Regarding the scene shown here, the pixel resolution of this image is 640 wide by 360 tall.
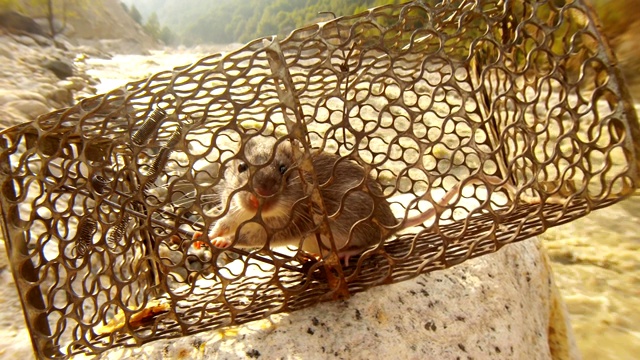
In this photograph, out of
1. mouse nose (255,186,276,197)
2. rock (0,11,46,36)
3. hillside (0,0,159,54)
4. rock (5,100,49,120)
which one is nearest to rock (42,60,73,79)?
rock (0,11,46,36)

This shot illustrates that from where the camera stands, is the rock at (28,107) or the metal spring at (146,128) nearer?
the metal spring at (146,128)

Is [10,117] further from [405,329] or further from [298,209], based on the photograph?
[405,329]

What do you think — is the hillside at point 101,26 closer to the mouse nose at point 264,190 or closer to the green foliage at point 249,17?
the green foliage at point 249,17

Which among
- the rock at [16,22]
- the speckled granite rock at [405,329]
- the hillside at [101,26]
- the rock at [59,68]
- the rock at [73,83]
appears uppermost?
the hillside at [101,26]

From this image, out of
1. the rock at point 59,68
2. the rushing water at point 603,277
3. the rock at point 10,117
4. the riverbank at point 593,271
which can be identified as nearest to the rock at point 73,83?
the rock at point 59,68

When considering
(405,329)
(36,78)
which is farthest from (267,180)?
(36,78)

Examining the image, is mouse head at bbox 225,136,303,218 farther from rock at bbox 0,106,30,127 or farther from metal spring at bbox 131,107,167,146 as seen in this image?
rock at bbox 0,106,30,127
